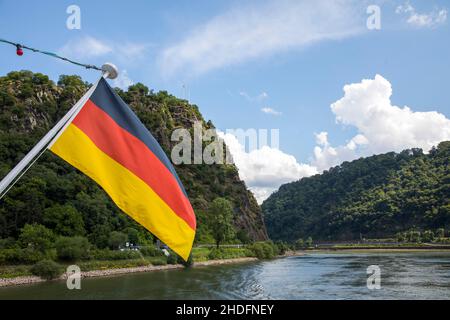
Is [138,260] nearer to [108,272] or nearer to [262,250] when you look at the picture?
[108,272]

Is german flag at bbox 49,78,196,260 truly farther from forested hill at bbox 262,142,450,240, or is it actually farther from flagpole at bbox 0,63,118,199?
forested hill at bbox 262,142,450,240

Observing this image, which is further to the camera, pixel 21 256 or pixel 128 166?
pixel 21 256

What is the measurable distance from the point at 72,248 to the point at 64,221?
9.18m

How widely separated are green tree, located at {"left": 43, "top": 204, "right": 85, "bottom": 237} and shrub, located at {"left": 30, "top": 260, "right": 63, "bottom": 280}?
1217 cm

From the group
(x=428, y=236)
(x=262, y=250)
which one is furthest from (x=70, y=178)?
(x=428, y=236)

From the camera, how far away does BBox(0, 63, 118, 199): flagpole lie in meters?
3.98

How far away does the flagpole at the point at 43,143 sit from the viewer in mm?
3982

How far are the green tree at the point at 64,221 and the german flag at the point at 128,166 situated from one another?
49.0 m

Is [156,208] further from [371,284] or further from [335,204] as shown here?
[335,204]

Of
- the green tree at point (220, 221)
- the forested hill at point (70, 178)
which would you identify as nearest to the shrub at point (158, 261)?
the forested hill at point (70, 178)

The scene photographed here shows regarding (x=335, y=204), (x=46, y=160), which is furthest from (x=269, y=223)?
(x=46, y=160)

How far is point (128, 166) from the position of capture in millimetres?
5352

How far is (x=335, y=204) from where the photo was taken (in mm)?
177000

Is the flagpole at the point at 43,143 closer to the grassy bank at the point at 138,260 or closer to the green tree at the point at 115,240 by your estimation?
the grassy bank at the point at 138,260
